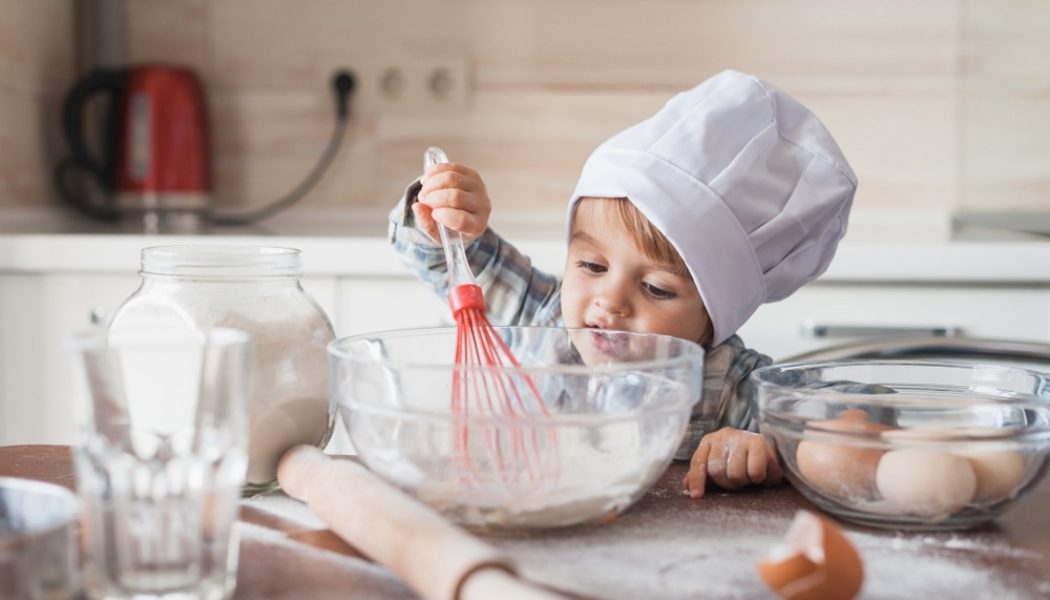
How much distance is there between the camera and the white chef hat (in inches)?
39.5

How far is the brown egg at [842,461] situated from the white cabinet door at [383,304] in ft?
3.69

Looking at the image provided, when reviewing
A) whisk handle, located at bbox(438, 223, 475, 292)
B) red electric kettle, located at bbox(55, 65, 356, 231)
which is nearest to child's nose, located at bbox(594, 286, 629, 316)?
whisk handle, located at bbox(438, 223, 475, 292)

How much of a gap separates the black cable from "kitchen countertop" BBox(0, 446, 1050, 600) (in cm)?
166

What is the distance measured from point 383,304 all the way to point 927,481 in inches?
47.3

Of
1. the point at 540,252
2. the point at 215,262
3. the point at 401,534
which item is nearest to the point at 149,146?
the point at 540,252

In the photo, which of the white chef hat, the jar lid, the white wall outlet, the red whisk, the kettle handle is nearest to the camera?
the red whisk

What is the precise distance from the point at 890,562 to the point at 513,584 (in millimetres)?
212

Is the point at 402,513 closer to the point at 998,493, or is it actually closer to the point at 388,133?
the point at 998,493

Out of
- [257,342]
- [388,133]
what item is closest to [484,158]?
[388,133]

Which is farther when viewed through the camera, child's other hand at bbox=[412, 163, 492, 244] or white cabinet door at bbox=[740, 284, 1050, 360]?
white cabinet door at bbox=[740, 284, 1050, 360]

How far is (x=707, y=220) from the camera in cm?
101

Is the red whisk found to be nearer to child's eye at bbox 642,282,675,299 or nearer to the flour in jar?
the flour in jar

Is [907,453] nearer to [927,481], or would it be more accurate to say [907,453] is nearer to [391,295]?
[927,481]

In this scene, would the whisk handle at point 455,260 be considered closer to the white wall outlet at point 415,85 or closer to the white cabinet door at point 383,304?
the white cabinet door at point 383,304
